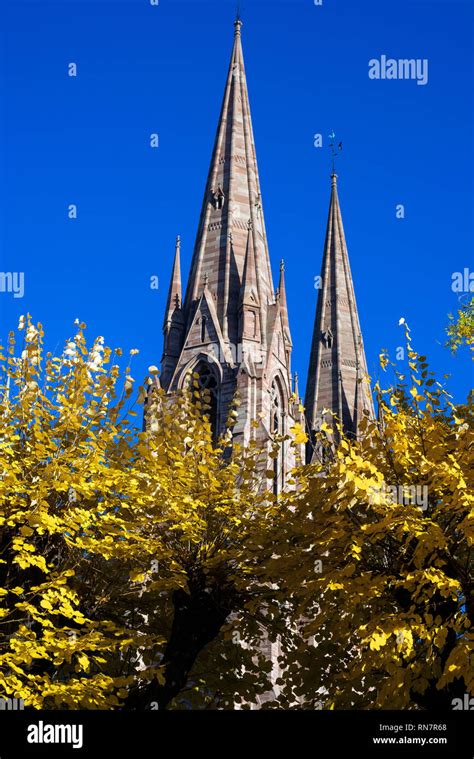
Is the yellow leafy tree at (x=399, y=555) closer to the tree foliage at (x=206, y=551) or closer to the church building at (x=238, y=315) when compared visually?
the tree foliage at (x=206, y=551)

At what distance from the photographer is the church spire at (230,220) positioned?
41.2 m

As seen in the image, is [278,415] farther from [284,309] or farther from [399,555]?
[399,555]

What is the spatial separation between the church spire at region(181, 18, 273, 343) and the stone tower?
47mm

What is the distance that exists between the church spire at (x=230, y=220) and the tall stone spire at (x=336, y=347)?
372 inches

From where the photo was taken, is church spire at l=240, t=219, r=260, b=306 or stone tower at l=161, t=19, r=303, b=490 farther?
church spire at l=240, t=219, r=260, b=306

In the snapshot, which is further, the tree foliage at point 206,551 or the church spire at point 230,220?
the church spire at point 230,220

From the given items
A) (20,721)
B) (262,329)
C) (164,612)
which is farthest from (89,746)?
(262,329)

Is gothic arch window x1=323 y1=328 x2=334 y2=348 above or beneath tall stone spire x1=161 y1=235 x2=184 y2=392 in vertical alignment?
above

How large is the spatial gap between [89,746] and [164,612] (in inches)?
225

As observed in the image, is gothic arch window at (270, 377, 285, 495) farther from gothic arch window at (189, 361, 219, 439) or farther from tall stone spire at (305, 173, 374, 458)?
tall stone spire at (305, 173, 374, 458)

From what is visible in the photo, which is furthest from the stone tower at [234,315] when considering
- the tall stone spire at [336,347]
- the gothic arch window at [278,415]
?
the tall stone spire at [336,347]

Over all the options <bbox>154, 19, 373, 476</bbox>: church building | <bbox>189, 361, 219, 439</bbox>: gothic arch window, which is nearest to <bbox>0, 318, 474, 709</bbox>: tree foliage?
<bbox>154, 19, 373, 476</bbox>: church building

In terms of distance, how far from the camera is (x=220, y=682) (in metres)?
18.1

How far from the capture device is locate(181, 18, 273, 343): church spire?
41188mm
